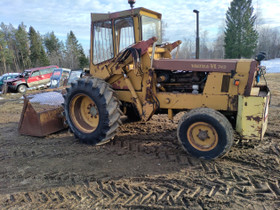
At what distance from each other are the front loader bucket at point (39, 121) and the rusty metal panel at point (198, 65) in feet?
9.27

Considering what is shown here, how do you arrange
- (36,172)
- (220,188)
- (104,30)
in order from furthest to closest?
(104,30)
(36,172)
(220,188)

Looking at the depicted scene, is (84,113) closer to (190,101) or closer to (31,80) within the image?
(190,101)

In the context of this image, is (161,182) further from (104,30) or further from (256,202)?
(104,30)

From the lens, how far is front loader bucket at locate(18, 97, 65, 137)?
5.19 metres

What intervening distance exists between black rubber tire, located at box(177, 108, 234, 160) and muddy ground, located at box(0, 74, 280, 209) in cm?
18

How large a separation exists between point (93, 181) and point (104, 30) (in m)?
3.20

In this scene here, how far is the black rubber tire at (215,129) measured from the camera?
3.55 m

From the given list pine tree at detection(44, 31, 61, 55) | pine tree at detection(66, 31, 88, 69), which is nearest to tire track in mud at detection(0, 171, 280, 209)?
pine tree at detection(66, 31, 88, 69)

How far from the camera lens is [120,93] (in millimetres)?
4938

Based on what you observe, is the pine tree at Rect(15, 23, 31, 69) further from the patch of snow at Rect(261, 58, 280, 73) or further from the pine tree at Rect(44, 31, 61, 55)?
the patch of snow at Rect(261, 58, 280, 73)

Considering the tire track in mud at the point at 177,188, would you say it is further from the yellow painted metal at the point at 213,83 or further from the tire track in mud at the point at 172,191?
the yellow painted metal at the point at 213,83

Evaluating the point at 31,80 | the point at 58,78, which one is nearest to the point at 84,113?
the point at 58,78

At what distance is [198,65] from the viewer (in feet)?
13.4

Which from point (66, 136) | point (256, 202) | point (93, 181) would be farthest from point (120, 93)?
point (256, 202)
